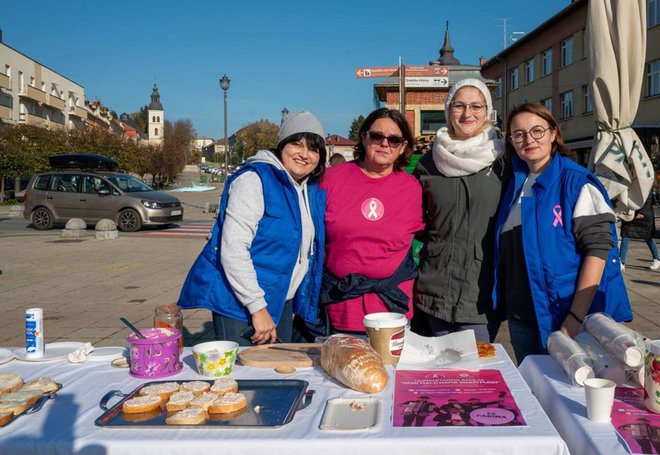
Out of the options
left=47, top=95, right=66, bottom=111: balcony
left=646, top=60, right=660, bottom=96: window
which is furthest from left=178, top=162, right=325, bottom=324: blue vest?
left=47, top=95, right=66, bottom=111: balcony

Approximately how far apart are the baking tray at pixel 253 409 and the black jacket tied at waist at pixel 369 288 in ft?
3.03

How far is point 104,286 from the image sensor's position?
9172 millimetres

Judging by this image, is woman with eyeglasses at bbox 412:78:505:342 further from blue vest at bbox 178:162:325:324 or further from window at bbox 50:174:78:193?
window at bbox 50:174:78:193

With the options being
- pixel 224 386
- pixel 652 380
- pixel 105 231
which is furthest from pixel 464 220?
pixel 105 231

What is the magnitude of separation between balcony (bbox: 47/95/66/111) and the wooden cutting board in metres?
68.1

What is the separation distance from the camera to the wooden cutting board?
7.86 ft

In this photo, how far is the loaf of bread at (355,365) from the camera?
205 centimetres

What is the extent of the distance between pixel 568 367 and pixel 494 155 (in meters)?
1.32

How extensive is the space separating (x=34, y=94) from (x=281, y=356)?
6409 cm

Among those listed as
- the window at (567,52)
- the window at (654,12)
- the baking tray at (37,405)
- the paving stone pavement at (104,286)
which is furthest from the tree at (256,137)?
the baking tray at (37,405)

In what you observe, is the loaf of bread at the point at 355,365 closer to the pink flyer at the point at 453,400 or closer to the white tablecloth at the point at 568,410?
the pink flyer at the point at 453,400

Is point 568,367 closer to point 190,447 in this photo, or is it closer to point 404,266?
point 404,266

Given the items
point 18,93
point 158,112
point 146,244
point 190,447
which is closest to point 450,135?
point 190,447

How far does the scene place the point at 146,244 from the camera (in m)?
14.8
